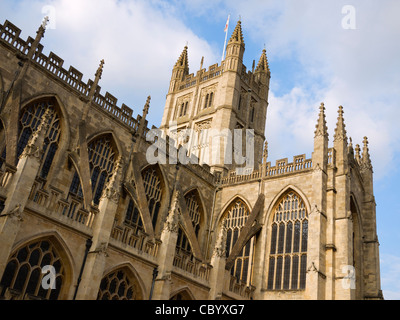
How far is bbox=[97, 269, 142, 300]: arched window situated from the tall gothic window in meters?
8.34

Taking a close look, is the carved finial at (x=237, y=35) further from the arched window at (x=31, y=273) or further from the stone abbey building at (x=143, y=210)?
the arched window at (x=31, y=273)

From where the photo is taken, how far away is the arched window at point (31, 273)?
13.5 metres

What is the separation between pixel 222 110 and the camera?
1375 inches

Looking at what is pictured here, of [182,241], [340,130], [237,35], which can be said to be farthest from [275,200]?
[237,35]

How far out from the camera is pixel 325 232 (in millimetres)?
21891

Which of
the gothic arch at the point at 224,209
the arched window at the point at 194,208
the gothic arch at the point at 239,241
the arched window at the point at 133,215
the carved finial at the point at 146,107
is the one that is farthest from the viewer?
the gothic arch at the point at 224,209

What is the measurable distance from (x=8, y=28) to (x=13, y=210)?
10.0 m

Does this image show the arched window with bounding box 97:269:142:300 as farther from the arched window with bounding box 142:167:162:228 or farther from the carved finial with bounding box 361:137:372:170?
the carved finial with bounding box 361:137:372:170

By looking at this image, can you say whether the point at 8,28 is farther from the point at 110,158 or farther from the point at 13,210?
the point at 13,210

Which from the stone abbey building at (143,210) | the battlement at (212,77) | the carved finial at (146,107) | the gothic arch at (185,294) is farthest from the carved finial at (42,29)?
the battlement at (212,77)

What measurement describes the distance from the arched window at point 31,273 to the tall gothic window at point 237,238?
463 inches

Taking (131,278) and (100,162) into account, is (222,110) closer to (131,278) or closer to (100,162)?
(100,162)

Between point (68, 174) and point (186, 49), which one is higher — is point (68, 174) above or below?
below

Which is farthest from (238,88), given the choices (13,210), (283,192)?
(13,210)
